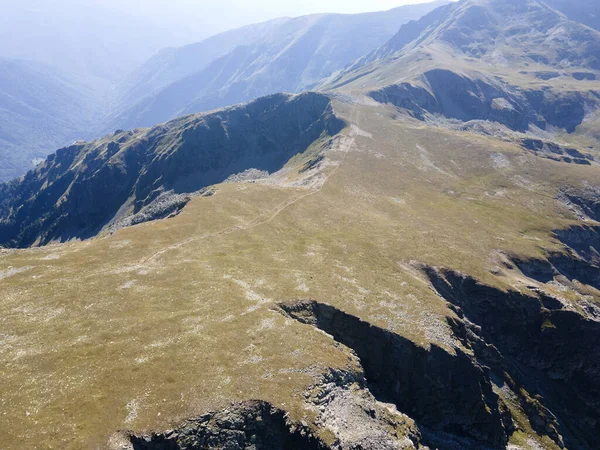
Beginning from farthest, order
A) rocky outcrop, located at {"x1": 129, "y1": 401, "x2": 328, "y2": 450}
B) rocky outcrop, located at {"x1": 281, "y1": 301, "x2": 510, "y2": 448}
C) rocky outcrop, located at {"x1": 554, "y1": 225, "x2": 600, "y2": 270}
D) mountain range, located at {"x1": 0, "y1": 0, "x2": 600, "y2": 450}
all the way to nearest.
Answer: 1. rocky outcrop, located at {"x1": 554, "y1": 225, "x2": 600, "y2": 270}
2. rocky outcrop, located at {"x1": 281, "y1": 301, "x2": 510, "y2": 448}
3. mountain range, located at {"x1": 0, "y1": 0, "x2": 600, "y2": 450}
4. rocky outcrop, located at {"x1": 129, "y1": 401, "x2": 328, "y2": 450}

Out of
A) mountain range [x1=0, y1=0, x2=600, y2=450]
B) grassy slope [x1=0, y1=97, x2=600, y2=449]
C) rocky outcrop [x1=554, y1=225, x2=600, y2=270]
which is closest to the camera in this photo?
grassy slope [x1=0, y1=97, x2=600, y2=449]

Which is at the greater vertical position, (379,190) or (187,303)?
(187,303)

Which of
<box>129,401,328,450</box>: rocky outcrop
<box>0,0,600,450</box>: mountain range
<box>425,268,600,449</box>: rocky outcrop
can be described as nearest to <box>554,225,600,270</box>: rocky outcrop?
<box>0,0,600,450</box>: mountain range

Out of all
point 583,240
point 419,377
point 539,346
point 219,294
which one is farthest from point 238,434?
point 583,240

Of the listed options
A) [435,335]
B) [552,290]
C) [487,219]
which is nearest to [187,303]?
[435,335]

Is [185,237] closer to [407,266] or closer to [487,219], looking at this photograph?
[407,266]

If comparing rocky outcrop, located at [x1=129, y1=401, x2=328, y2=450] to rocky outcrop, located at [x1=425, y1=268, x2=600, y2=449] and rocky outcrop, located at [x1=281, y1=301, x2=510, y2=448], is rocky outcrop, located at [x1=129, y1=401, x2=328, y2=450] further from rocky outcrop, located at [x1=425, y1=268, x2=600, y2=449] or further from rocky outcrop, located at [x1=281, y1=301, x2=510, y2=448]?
rocky outcrop, located at [x1=425, y1=268, x2=600, y2=449]
